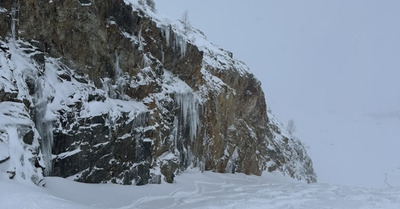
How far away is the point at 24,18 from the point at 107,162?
24.3 ft

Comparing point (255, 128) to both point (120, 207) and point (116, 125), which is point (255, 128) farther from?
point (120, 207)

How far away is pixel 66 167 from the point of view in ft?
52.2

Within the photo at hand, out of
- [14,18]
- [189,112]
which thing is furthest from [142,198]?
[189,112]

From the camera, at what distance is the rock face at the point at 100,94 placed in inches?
576

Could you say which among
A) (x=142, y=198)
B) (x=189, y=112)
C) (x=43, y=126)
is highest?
(x=189, y=112)

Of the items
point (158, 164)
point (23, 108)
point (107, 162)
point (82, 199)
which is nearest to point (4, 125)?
point (23, 108)

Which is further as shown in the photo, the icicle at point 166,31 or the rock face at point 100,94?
the icicle at point 166,31

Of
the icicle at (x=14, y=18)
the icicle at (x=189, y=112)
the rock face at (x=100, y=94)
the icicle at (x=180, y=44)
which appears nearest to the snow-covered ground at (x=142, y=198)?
the rock face at (x=100, y=94)

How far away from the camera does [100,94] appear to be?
18.5 meters

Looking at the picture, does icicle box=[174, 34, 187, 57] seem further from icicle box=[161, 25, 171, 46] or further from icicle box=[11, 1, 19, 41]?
icicle box=[11, 1, 19, 41]

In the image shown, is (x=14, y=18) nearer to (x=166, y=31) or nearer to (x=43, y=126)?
(x=43, y=126)

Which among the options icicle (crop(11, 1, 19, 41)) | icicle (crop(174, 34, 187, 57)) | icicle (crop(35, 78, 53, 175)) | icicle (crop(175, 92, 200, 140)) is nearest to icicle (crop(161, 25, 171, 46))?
icicle (crop(174, 34, 187, 57))

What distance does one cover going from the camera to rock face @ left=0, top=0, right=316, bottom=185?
14.6 m

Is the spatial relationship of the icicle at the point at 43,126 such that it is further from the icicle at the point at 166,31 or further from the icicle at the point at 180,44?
the icicle at the point at 180,44
